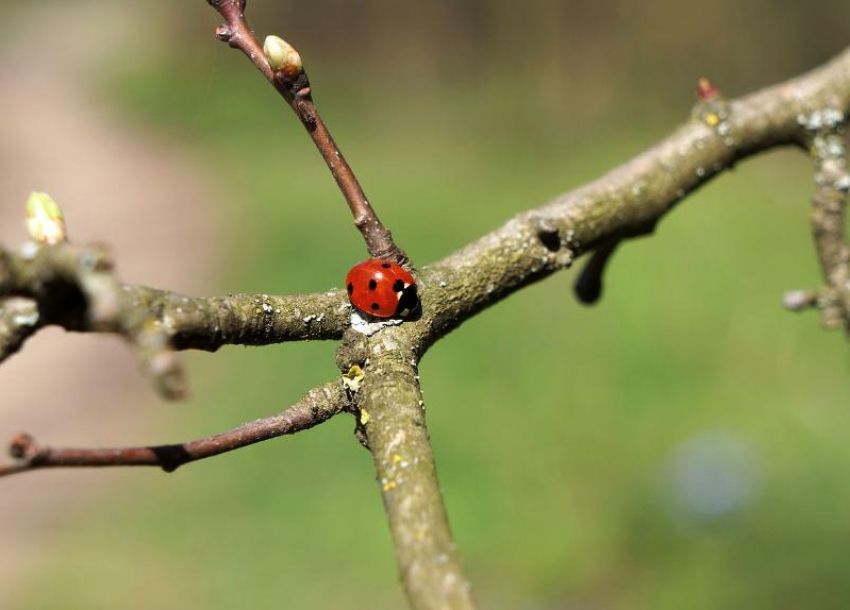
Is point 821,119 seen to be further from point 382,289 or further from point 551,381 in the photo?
point 551,381

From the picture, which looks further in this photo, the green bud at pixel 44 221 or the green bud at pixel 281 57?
the green bud at pixel 281 57

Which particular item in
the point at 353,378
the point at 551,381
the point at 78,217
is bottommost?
the point at 353,378

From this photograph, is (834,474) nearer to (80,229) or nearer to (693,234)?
(693,234)

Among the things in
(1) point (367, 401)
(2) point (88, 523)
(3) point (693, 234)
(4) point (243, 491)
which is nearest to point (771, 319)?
(3) point (693, 234)

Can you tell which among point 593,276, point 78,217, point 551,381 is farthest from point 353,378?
point 78,217

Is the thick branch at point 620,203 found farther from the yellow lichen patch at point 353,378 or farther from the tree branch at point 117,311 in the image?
the tree branch at point 117,311

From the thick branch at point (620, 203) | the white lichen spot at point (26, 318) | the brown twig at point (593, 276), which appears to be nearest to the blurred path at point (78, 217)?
the brown twig at point (593, 276)

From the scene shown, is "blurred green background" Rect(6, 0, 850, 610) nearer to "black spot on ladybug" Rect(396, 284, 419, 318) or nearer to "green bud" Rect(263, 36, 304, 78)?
"black spot on ladybug" Rect(396, 284, 419, 318)

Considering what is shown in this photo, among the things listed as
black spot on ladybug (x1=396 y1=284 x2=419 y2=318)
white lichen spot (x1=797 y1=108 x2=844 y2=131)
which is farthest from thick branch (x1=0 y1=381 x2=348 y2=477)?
white lichen spot (x1=797 y1=108 x2=844 y2=131)
